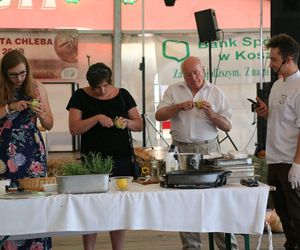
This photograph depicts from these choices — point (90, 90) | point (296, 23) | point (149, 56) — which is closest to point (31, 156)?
point (90, 90)

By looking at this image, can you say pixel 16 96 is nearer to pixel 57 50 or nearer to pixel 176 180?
pixel 176 180

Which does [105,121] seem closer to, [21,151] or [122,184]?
[21,151]

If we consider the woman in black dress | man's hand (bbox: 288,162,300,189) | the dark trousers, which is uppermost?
the woman in black dress

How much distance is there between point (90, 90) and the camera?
323cm

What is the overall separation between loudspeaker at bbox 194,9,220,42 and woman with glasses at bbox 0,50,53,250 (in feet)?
13.0

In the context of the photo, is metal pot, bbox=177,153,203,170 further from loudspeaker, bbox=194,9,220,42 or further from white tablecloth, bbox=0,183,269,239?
loudspeaker, bbox=194,9,220,42

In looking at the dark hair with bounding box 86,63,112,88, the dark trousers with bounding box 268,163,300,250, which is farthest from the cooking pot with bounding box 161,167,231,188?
the dark trousers with bounding box 268,163,300,250

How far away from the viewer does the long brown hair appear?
2.91 m

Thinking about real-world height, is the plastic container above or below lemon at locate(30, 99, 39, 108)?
below

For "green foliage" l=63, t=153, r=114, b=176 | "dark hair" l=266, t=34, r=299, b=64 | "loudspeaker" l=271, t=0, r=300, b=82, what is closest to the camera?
"green foliage" l=63, t=153, r=114, b=176

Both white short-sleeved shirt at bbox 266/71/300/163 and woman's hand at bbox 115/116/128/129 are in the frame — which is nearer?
woman's hand at bbox 115/116/128/129

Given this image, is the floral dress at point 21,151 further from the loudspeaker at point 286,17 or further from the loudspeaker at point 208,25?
the loudspeaker at point 208,25

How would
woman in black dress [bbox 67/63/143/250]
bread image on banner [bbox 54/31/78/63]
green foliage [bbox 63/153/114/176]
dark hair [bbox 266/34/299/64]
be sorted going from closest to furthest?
green foliage [bbox 63/153/114/176], woman in black dress [bbox 67/63/143/250], dark hair [bbox 266/34/299/64], bread image on banner [bbox 54/31/78/63]

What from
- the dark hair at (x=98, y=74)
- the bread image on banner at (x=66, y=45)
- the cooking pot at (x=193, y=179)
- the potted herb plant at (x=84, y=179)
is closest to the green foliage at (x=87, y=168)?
the potted herb plant at (x=84, y=179)
